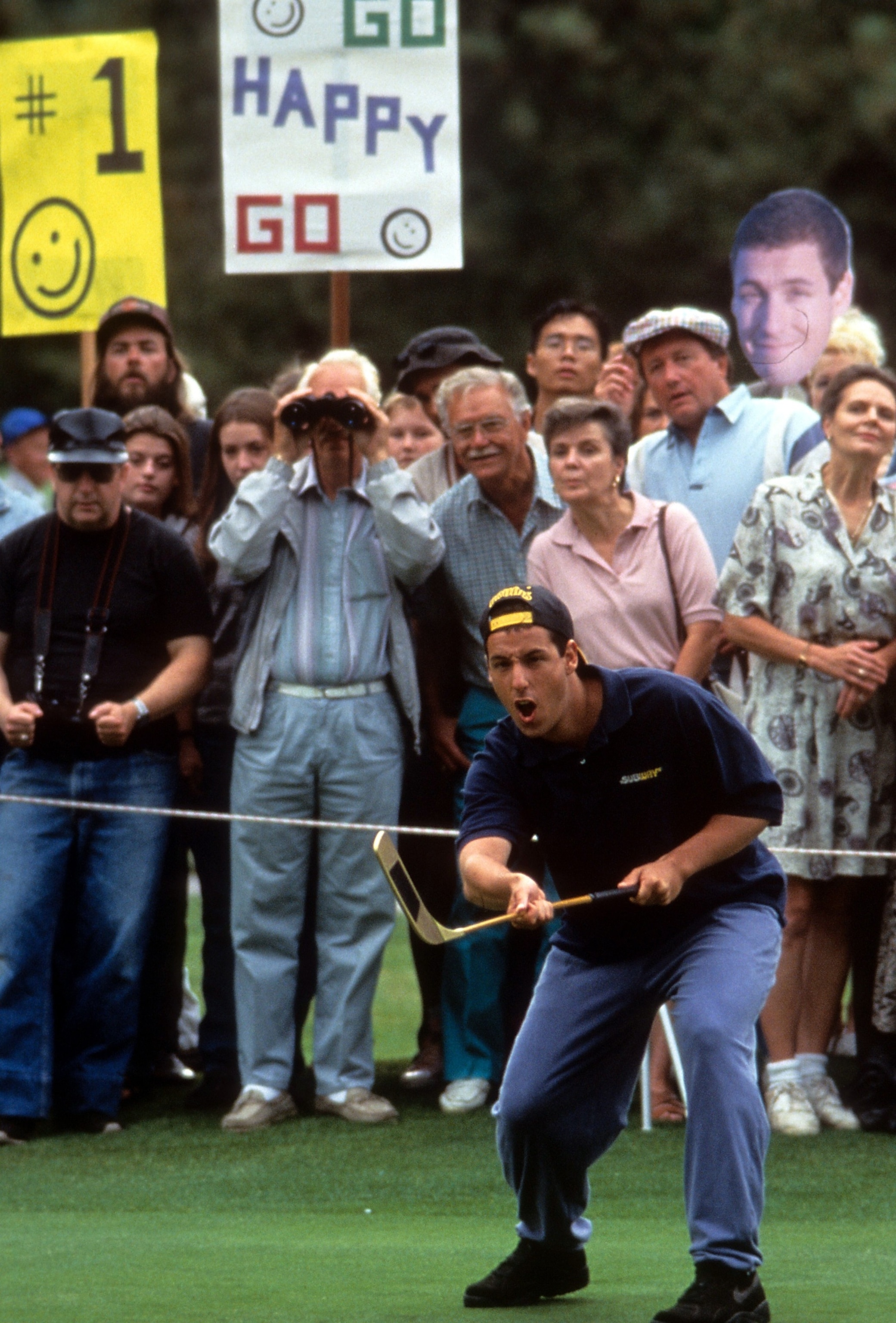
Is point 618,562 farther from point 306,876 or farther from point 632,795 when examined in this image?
point 632,795

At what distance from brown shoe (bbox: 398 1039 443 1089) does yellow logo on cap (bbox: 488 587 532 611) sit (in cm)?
375

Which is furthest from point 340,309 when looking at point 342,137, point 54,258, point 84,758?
point 84,758

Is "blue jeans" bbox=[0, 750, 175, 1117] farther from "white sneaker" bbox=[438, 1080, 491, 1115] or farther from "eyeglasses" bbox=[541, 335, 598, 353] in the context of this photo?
"eyeglasses" bbox=[541, 335, 598, 353]

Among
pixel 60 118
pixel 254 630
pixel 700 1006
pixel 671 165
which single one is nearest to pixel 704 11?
pixel 671 165

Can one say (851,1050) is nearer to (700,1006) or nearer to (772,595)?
(772,595)

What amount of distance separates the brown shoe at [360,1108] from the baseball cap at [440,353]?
9.12 ft

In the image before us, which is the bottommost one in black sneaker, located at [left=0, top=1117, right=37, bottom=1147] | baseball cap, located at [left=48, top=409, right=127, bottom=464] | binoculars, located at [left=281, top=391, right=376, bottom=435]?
black sneaker, located at [left=0, top=1117, right=37, bottom=1147]

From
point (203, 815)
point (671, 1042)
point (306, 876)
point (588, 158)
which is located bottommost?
point (671, 1042)

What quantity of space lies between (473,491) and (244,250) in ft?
4.45

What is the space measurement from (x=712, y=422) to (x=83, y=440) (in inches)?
84.8

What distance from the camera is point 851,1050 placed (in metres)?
9.83

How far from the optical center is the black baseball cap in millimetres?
5633

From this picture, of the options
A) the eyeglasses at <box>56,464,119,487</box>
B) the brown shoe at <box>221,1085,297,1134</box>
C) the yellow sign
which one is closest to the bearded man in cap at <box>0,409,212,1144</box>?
the eyeglasses at <box>56,464,119,487</box>

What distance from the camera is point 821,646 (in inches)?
321
